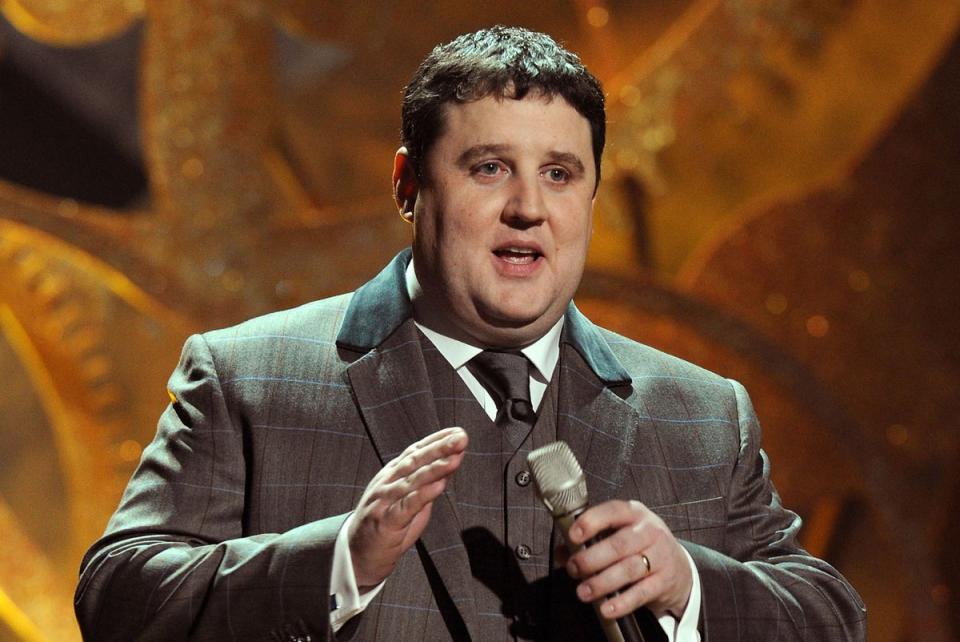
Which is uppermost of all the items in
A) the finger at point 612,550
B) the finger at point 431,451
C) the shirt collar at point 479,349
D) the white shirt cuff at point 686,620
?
the shirt collar at point 479,349

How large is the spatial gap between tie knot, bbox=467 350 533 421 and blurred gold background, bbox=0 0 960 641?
5.50 feet

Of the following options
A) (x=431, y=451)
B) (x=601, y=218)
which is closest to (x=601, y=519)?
(x=431, y=451)

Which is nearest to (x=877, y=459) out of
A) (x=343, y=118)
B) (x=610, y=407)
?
(x=343, y=118)

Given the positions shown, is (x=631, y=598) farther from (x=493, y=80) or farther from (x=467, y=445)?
(x=493, y=80)

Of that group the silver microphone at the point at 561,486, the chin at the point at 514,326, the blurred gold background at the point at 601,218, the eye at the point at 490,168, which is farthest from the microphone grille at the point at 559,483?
the blurred gold background at the point at 601,218

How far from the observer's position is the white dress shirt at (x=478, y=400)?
131 centimetres

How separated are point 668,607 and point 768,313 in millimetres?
2108

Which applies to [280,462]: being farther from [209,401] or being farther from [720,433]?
[720,433]

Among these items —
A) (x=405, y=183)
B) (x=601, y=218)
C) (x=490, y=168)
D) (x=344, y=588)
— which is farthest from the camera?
(x=601, y=218)

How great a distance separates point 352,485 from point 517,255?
0.37 m

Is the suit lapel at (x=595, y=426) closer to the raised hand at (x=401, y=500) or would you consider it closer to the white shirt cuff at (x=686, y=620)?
the white shirt cuff at (x=686, y=620)

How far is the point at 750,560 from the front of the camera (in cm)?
162

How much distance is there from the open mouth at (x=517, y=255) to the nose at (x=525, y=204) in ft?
0.12

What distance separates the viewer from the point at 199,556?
137 centimetres
